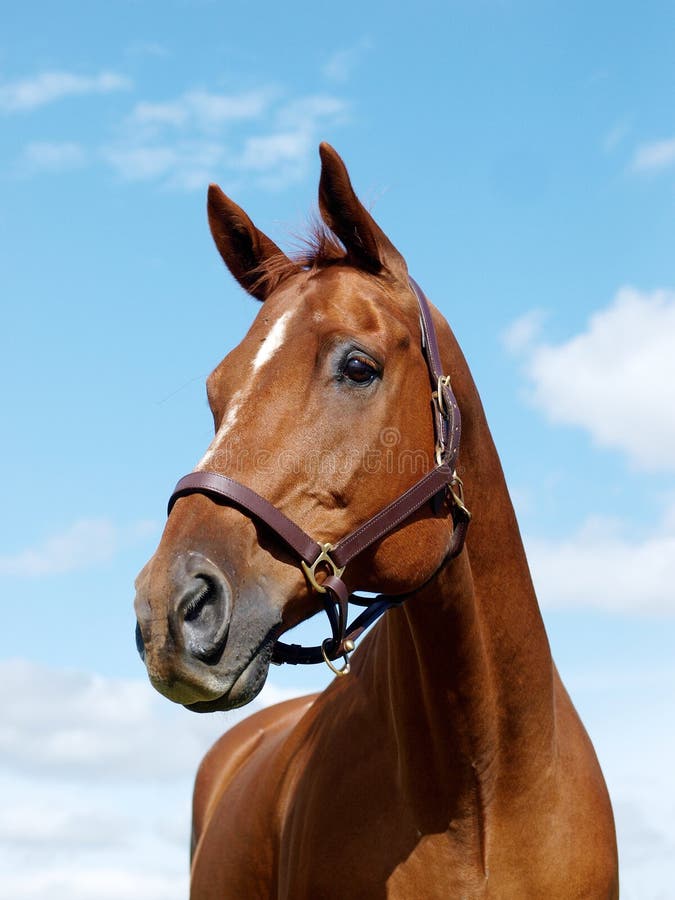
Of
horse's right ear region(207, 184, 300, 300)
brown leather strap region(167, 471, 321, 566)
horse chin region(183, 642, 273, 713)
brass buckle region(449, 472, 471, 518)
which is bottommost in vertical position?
horse chin region(183, 642, 273, 713)

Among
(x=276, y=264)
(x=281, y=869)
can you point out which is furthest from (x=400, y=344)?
(x=281, y=869)

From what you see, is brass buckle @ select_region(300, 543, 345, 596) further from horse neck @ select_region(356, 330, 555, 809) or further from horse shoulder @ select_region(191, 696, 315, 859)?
horse shoulder @ select_region(191, 696, 315, 859)

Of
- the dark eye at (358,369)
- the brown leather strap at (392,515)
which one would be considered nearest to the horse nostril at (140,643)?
the brown leather strap at (392,515)

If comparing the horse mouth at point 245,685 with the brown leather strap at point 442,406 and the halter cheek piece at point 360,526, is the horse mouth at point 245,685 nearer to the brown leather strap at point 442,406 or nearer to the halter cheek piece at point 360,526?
the halter cheek piece at point 360,526

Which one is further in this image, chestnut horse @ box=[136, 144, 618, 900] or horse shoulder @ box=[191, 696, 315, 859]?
horse shoulder @ box=[191, 696, 315, 859]

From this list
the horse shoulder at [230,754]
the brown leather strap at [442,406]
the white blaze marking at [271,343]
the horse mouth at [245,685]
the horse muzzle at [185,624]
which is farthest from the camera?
the horse shoulder at [230,754]

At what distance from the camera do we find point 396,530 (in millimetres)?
3705

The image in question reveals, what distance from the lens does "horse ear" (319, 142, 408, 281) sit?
3939mm

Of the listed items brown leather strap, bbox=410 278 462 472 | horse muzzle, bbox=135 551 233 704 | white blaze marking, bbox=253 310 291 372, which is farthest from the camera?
brown leather strap, bbox=410 278 462 472

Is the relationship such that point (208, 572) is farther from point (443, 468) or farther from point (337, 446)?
point (443, 468)

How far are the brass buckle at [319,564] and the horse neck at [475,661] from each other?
0.52 m

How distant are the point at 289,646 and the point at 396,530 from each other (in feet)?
1.77

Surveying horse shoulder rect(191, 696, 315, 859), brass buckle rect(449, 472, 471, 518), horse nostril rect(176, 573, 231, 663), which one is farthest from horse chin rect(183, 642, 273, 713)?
horse shoulder rect(191, 696, 315, 859)

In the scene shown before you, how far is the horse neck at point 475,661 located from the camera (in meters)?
3.96
